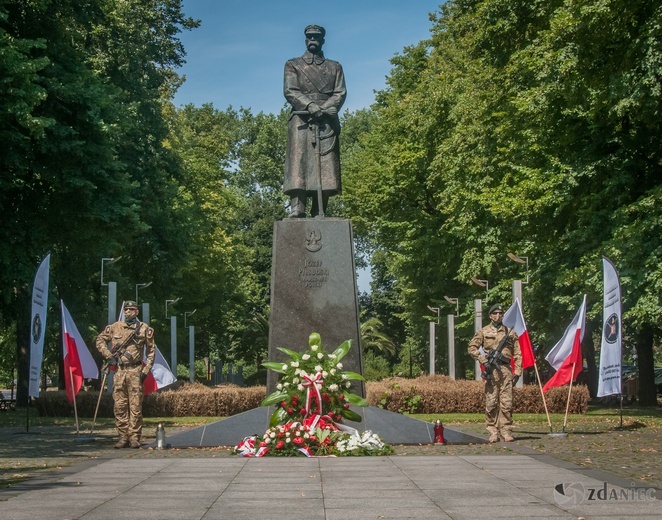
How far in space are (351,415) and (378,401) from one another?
12698mm

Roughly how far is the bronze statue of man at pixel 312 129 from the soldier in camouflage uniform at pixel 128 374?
337cm

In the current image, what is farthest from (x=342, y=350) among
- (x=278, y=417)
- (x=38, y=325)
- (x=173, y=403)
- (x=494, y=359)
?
(x=173, y=403)

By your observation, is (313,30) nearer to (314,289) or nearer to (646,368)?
(314,289)

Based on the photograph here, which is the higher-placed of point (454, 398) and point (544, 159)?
point (544, 159)

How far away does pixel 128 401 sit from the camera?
16922 millimetres

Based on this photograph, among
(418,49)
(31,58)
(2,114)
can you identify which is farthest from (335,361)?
(418,49)

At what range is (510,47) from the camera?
31.1 m

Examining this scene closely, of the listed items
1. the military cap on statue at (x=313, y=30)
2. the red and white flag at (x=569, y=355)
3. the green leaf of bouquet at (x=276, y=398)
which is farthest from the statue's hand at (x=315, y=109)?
the red and white flag at (x=569, y=355)

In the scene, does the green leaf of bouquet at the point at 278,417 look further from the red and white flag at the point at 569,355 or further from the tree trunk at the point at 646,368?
the tree trunk at the point at 646,368

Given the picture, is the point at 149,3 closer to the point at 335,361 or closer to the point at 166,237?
the point at 166,237

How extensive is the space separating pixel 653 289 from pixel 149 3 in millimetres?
24172

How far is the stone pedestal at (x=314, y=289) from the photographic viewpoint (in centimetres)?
1725

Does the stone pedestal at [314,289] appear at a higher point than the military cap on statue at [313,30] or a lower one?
lower

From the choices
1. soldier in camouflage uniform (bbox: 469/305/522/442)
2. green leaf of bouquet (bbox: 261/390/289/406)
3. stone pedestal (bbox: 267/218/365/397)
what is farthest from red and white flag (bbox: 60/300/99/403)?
soldier in camouflage uniform (bbox: 469/305/522/442)
